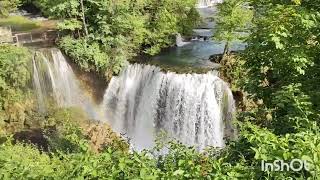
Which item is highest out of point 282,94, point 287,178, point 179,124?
point 282,94

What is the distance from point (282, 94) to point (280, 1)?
201cm

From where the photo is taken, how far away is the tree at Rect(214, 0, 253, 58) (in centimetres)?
1944

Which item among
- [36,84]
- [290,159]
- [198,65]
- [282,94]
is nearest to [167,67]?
[198,65]

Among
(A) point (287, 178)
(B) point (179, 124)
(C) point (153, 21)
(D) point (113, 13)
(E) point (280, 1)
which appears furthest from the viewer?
(C) point (153, 21)

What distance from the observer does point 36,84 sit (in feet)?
63.6

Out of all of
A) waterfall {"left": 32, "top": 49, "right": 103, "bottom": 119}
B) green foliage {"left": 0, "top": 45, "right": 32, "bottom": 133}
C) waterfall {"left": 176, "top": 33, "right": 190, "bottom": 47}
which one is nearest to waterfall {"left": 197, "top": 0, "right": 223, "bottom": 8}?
waterfall {"left": 176, "top": 33, "right": 190, "bottom": 47}

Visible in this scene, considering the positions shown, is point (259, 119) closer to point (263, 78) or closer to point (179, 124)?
point (263, 78)

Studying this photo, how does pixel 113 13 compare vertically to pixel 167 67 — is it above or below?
above

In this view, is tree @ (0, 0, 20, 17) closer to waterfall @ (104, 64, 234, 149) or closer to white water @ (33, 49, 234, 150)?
white water @ (33, 49, 234, 150)

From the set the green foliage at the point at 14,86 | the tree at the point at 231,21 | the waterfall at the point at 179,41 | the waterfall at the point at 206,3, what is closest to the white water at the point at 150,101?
the green foliage at the point at 14,86

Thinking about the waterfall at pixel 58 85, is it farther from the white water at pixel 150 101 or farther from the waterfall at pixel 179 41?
the waterfall at pixel 179 41

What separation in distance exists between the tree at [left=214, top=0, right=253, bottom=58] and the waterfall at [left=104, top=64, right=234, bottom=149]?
2.23 metres

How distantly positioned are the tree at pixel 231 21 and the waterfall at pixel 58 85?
6963mm

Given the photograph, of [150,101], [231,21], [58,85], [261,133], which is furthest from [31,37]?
[261,133]
